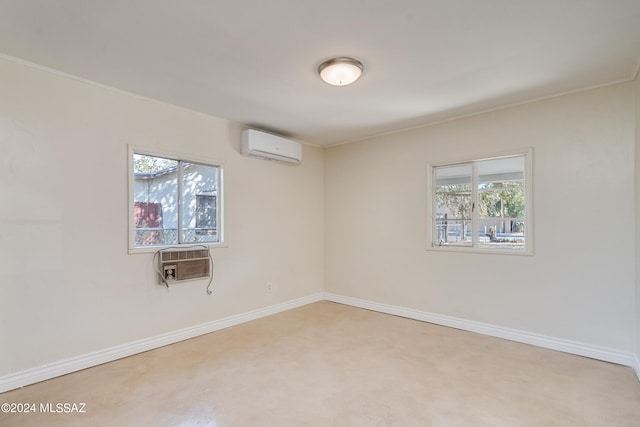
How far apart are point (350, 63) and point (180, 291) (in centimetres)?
279

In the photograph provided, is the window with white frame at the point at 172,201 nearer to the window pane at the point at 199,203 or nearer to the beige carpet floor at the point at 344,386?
the window pane at the point at 199,203

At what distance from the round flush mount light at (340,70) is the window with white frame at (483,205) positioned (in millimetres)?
1932

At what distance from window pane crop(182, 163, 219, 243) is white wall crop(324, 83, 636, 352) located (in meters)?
2.15

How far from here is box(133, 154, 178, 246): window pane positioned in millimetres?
3105

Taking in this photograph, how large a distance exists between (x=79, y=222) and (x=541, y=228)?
14.1 feet

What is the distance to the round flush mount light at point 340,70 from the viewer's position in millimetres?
2398

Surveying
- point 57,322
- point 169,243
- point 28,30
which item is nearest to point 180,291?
point 169,243

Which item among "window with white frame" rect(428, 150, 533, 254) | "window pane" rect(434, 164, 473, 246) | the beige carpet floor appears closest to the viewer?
the beige carpet floor

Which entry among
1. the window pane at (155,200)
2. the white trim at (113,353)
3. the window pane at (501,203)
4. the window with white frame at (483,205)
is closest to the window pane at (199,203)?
the window pane at (155,200)

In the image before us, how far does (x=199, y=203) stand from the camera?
11.9ft

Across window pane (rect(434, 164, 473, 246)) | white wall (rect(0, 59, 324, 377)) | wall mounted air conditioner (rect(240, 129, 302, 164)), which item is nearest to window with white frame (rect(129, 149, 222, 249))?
white wall (rect(0, 59, 324, 377))

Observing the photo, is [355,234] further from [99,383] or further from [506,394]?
[99,383]

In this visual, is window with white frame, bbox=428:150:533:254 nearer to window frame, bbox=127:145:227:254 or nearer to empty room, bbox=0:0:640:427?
empty room, bbox=0:0:640:427

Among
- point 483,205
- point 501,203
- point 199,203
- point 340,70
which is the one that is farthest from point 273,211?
point 501,203
